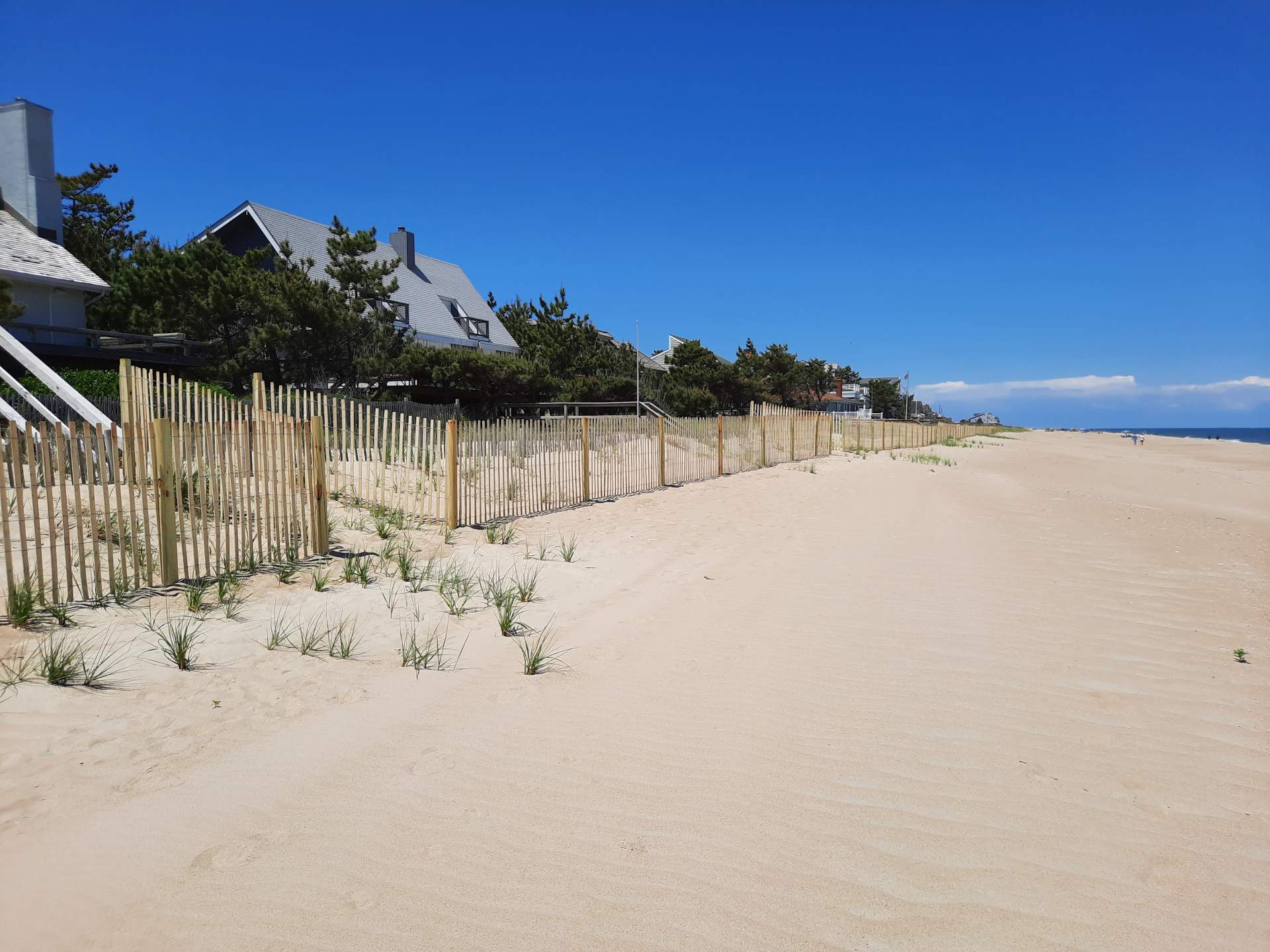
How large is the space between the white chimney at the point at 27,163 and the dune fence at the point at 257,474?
18.1m

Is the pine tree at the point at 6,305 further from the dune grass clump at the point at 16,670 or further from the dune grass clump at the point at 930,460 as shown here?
the dune grass clump at the point at 930,460

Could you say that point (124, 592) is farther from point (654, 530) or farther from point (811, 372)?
point (811, 372)

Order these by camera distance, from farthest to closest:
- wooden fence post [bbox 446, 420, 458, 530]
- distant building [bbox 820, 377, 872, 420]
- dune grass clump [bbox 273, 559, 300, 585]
Answer: 1. distant building [bbox 820, 377, 872, 420]
2. wooden fence post [bbox 446, 420, 458, 530]
3. dune grass clump [bbox 273, 559, 300, 585]

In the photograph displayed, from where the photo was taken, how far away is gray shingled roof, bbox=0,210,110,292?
19.7 m

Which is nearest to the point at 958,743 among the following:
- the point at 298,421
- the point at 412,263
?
the point at 298,421

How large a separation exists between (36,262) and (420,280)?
17.3 metres

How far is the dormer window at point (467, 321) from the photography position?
36.1 meters

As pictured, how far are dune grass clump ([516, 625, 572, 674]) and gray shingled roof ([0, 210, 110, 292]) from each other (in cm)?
2157

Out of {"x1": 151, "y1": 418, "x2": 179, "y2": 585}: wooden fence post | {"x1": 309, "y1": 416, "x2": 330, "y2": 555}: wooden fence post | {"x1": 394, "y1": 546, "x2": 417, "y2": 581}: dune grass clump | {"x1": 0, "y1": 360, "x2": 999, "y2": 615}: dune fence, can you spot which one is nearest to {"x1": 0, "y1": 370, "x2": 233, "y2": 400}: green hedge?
{"x1": 0, "y1": 360, "x2": 999, "y2": 615}: dune fence

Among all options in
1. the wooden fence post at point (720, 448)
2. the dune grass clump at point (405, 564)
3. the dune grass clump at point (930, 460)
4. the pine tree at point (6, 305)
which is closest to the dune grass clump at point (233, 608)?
the dune grass clump at point (405, 564)

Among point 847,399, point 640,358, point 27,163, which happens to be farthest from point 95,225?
point 847,399

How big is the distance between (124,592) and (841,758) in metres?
5.53

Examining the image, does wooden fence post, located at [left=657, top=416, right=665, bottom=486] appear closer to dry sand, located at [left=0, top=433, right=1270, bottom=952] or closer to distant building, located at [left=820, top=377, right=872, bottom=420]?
dry sand, located at [left=0, top=433, right=1270, bottom=952]

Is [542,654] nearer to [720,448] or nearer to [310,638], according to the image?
[310,638]
